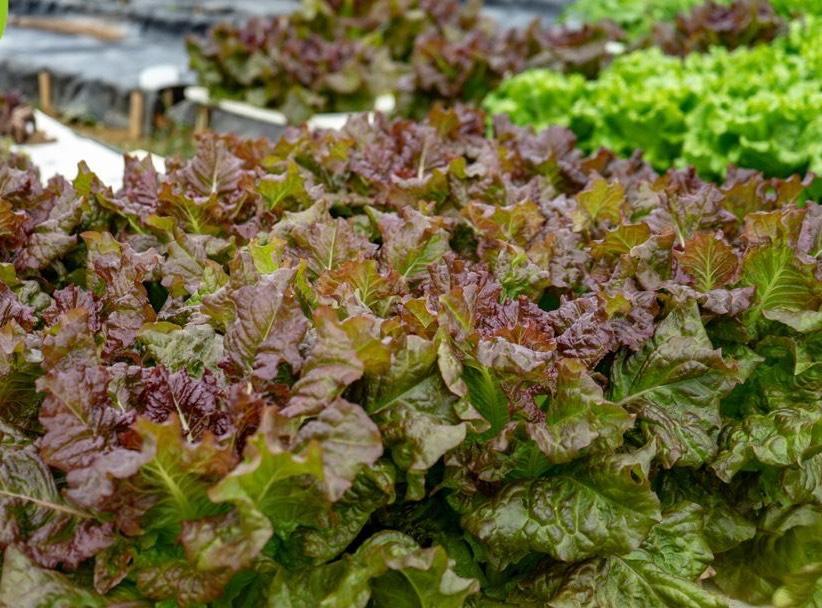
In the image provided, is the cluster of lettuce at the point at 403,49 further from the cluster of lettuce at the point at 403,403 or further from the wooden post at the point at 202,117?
the cluster of lettuce at the point at 403,403

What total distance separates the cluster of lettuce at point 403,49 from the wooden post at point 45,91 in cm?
260

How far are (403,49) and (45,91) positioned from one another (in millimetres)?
3870

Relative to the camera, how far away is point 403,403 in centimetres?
187

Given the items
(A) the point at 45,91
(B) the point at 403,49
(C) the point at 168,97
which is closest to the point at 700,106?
(B) the point at 403,49

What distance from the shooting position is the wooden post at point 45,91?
29.3 feet

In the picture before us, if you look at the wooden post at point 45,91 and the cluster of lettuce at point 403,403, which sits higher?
the cluster of lettuce at point 403,403

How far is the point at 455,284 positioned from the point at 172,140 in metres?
6.12

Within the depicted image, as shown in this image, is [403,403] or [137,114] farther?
[137,114]

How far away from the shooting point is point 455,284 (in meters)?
2.25

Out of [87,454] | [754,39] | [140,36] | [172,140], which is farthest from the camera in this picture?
[140,36]

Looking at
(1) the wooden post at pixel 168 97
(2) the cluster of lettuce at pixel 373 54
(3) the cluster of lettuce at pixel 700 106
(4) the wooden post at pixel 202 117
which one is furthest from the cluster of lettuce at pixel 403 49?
(1) the wooden post at pixel 168 97

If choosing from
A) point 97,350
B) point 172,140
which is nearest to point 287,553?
point 97,350

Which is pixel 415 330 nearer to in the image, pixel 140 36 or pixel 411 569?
pixel 411 569

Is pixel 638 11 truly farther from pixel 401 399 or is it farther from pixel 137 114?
pixel 401 399
